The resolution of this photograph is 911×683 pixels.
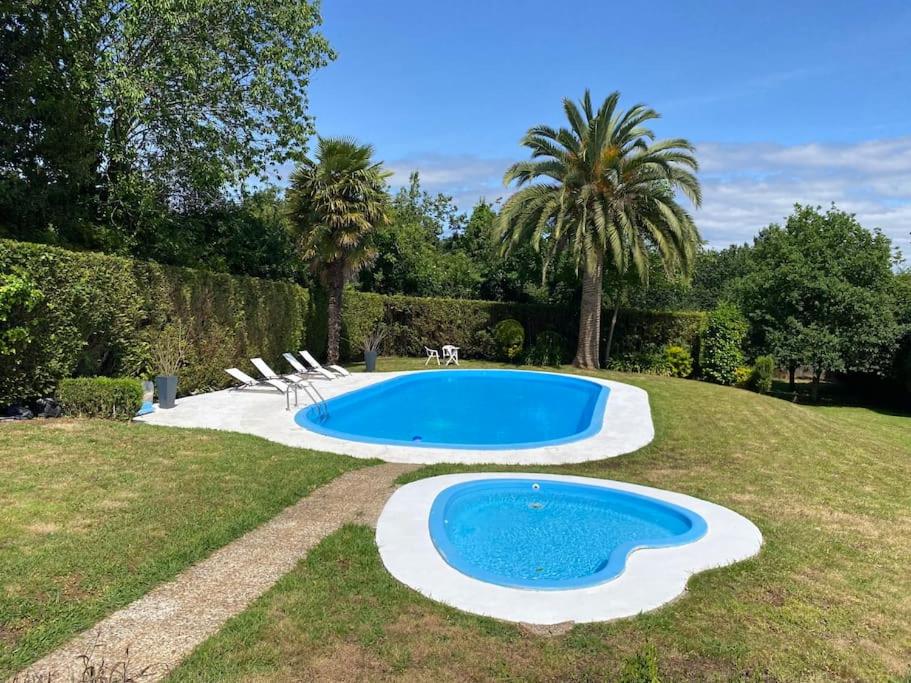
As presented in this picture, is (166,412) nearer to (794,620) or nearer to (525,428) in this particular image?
(525,428)

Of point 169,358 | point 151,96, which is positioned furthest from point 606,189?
point 169,358

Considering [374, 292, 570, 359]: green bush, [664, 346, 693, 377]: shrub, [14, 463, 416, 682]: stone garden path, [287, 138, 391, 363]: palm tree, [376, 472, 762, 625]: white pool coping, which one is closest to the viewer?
[14, 463, 416, 682]: stone garden path

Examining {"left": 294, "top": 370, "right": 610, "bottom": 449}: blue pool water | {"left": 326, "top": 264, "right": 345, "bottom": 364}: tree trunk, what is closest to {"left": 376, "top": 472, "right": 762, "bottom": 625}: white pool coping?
{"left": 294, "top": 370, "right": 610, "bottom": 449}: blue pool water

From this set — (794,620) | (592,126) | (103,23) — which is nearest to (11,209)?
(103,23)

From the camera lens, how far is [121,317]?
34.6ft

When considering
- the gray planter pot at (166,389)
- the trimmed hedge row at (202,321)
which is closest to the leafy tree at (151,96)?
the trimmed hedge row at (202,321)

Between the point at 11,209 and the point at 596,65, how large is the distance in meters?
15.4

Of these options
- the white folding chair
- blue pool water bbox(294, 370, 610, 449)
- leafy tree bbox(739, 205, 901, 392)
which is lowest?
blue pool water bbox(294, 370, 610, 449)

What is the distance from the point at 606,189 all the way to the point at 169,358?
15018mm

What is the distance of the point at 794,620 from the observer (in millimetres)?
3793

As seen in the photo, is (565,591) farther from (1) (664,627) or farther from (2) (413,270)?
(2) (413,270)

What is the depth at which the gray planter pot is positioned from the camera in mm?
10906

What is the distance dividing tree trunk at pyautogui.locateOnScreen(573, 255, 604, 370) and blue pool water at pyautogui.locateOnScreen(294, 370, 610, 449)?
124 inches

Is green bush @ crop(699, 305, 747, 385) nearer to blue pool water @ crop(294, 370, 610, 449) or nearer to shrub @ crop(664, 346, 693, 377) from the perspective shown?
shrub @ crop(664, 346, 693, 377)
